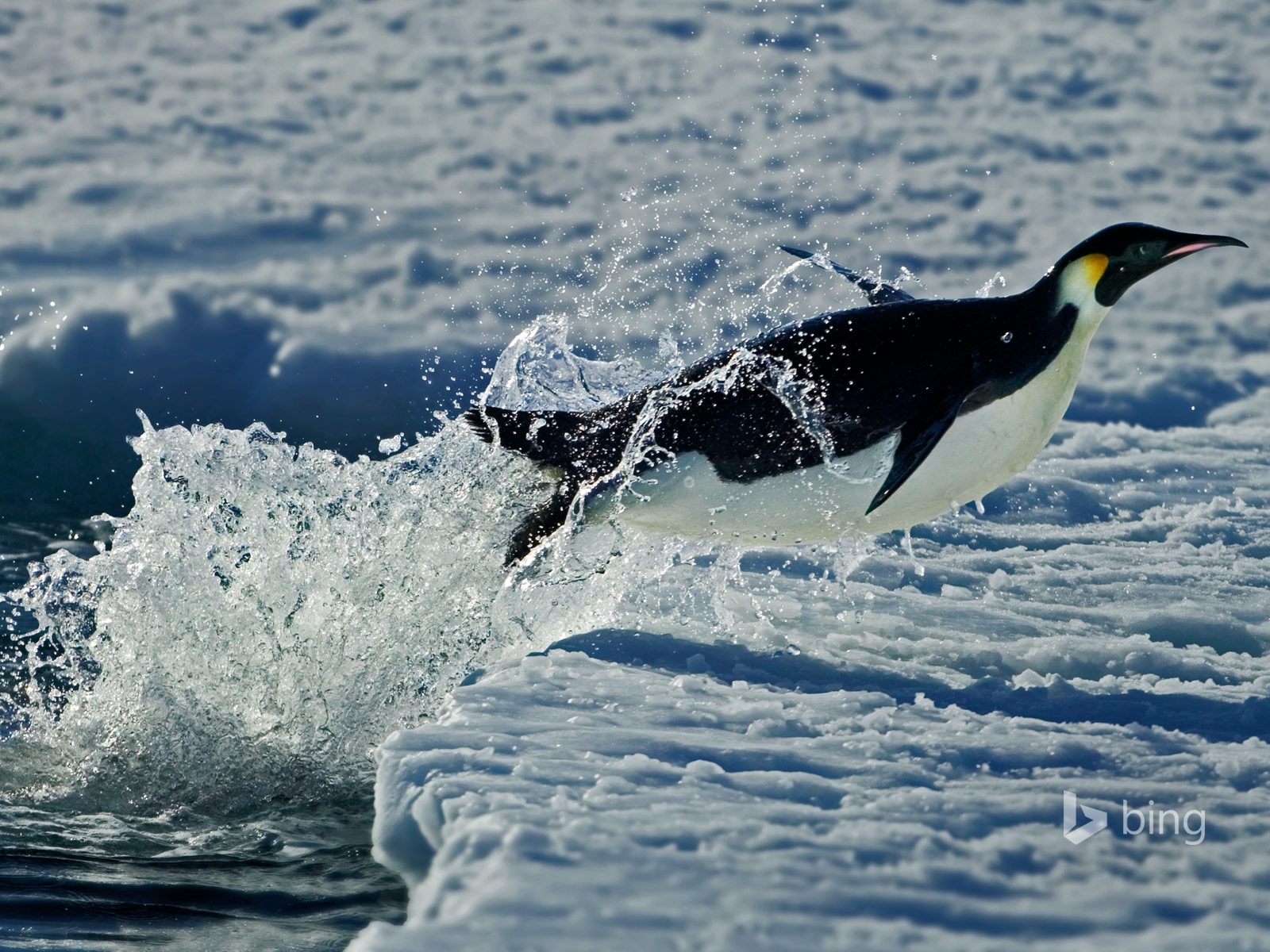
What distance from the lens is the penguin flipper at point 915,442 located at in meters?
3.32

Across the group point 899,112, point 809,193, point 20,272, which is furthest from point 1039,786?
point 899,112

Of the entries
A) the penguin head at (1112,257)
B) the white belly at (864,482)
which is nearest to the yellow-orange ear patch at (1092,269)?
the penguin head at (1112,257)

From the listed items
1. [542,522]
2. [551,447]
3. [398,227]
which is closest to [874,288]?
[551,447]

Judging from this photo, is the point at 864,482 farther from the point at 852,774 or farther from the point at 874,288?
the point at 852,774

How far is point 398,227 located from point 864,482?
5.62 metres

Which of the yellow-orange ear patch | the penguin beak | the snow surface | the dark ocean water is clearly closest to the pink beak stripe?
the penguin beak

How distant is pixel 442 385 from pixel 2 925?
161 inches

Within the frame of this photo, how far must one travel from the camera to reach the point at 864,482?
136 inches

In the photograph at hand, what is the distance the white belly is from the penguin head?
0.10m

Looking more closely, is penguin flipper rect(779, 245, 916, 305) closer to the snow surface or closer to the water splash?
the snow surface

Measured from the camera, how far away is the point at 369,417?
602 cm

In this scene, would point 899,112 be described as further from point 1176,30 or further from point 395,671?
point 395,671

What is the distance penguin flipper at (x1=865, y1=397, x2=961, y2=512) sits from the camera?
332cm

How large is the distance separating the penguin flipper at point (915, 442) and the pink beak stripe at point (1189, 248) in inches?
26.3
